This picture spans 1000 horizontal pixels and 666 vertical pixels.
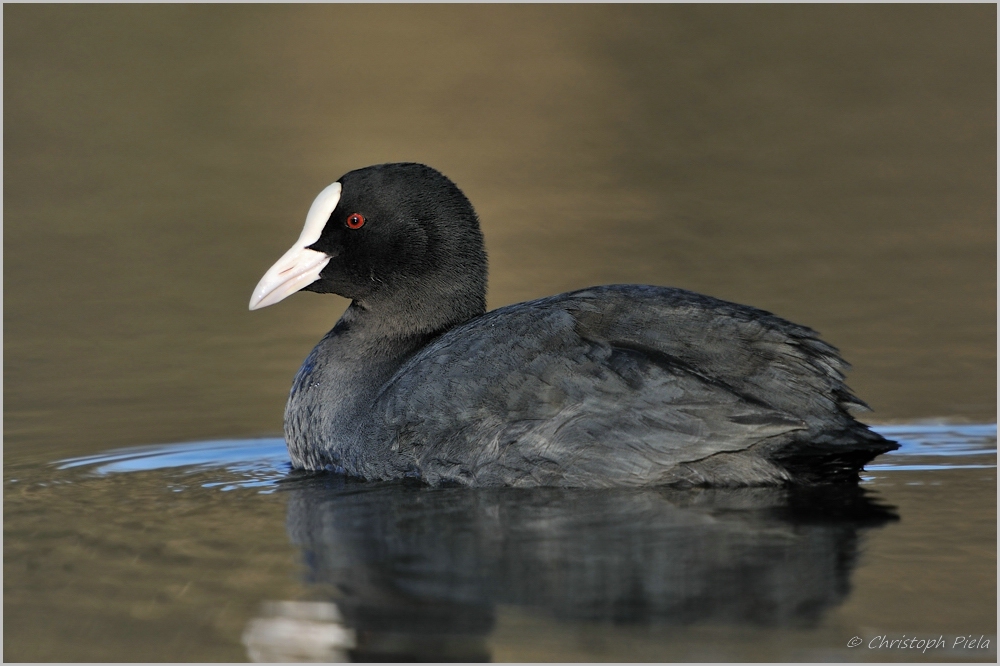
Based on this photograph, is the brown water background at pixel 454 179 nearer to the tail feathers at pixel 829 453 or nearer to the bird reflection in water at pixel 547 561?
the bird reflection in water at pixel 547 561

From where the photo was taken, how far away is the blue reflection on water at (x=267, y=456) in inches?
227

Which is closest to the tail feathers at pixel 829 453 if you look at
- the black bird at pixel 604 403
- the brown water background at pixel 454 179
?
the black bird at pixel 604 403

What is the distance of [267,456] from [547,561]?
2.29 meters

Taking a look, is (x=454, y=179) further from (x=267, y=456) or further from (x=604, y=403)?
(x=604, y=403)

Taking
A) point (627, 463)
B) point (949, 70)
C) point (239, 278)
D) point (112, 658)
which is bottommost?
point (112, 658)

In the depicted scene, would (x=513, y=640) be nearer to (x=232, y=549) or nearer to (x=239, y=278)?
(x=232, y=549)

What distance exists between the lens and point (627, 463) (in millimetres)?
5199

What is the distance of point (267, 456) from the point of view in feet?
21.1

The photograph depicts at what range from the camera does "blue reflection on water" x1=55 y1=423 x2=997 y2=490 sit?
5.78 meters

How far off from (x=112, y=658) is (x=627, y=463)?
6.64ft

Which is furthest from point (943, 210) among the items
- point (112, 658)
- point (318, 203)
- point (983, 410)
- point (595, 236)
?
point (112, 658)

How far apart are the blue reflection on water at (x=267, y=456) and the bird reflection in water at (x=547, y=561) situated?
1.73ft

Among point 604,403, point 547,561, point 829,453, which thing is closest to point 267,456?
point 604,403

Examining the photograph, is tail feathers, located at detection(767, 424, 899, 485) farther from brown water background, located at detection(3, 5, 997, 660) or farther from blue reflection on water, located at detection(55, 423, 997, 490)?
blue reflection on water, located at detection(55, 423, 997, 490)
